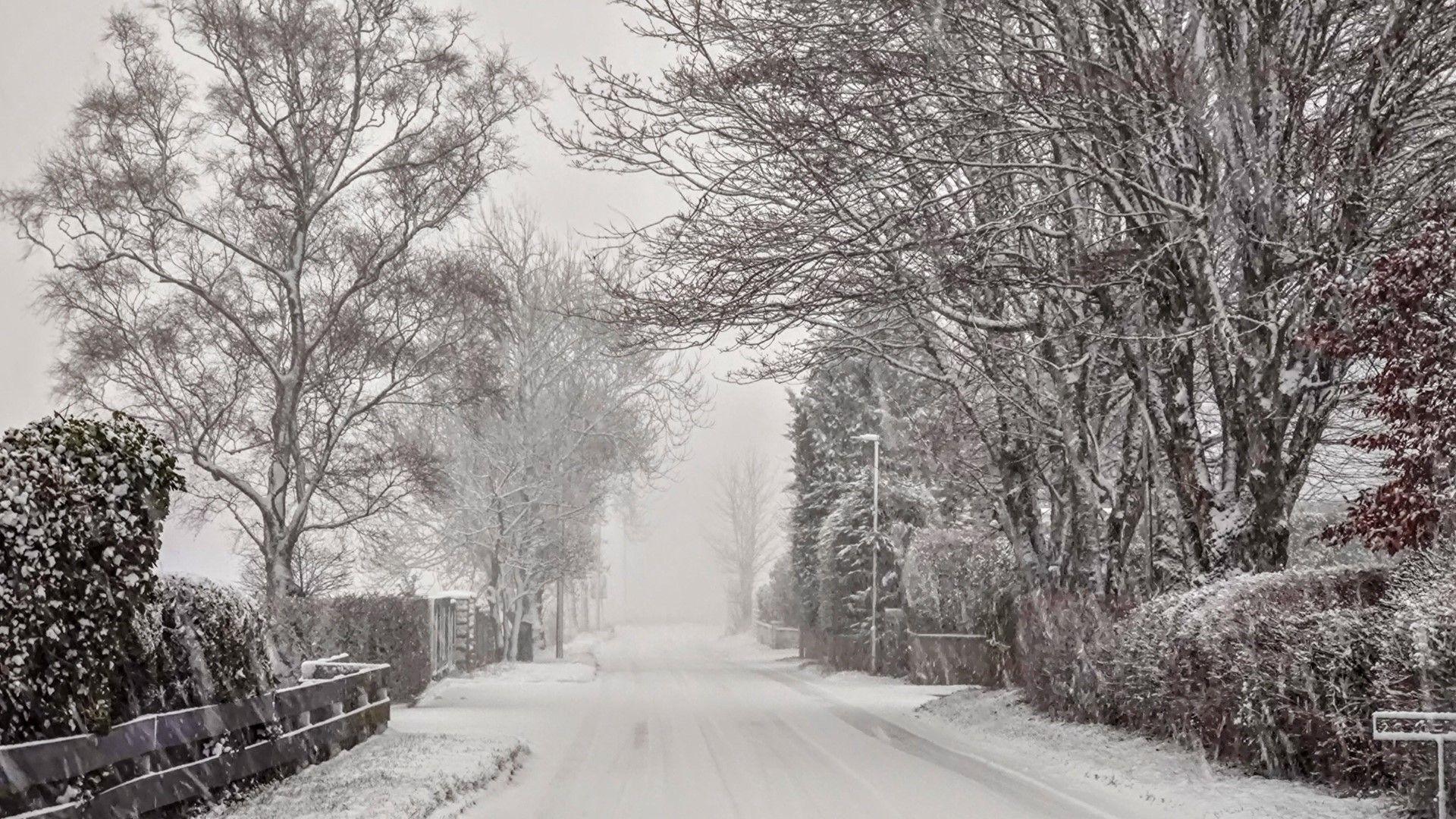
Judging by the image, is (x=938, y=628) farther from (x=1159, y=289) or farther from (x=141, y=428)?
(x=141, y=428)

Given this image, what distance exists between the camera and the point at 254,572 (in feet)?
115

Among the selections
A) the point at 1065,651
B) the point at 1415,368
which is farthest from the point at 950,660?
the point at 1415,368

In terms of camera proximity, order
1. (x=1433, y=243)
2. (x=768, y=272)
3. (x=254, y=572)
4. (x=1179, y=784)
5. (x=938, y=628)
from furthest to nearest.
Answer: (x=938, y=628) < (x=254, y=572) < (x=768, y=272) < (x=1179, y=784) < (x=1433, y=243)

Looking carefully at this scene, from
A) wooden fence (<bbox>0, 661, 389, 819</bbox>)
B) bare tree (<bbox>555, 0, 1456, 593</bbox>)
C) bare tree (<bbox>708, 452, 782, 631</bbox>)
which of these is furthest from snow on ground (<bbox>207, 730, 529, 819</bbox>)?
bare tree (<bbox>708, 452, 782, 631</bbox>)

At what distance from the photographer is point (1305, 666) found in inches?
418

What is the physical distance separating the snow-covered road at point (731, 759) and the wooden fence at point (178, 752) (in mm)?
1832

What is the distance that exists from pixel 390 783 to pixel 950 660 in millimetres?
24344

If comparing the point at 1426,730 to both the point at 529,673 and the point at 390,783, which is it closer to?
the point at 390,783

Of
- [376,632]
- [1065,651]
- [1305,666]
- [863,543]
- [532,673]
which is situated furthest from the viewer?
[863,543]

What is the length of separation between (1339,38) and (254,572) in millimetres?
28135

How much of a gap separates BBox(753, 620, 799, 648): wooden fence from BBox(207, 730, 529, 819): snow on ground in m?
50.6

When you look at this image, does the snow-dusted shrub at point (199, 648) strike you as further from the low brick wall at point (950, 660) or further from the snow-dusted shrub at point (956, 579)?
the snow-dusted shrub at point (956, 579)

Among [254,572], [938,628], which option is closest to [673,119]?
[254,572]

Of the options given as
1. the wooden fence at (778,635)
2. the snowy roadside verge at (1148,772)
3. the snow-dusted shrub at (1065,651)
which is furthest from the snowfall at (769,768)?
the wooden fence at (778,635)
